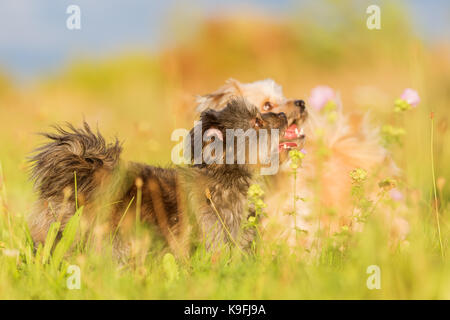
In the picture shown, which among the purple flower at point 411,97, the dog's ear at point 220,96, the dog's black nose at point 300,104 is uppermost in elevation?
the dog's ear at point 220,96

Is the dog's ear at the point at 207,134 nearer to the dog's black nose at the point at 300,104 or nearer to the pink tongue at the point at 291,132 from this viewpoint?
the pink tongue at the point at 291,132

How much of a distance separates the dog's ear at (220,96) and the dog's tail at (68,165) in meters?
1.71

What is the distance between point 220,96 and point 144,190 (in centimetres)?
175

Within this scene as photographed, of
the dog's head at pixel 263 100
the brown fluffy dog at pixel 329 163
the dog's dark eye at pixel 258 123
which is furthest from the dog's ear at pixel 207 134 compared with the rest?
the dog's head at pixel 263 100

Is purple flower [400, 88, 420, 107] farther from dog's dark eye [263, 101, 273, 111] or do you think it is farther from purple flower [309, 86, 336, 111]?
dog's dark eye [263, 101, 273, 111]

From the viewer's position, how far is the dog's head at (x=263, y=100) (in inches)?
161

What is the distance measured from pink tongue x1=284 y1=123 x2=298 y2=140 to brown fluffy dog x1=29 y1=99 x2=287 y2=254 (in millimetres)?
413

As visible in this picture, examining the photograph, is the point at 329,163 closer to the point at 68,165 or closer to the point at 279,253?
the point at 279,253

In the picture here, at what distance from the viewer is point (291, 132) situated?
12.4 ft

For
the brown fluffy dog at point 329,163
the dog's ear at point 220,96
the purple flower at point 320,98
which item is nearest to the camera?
the brown fluffy dog at point 329,163

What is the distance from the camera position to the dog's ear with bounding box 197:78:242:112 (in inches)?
177

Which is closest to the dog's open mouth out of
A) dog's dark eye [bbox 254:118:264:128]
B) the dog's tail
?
dog's dark eye [bbox 254:118:264:128]

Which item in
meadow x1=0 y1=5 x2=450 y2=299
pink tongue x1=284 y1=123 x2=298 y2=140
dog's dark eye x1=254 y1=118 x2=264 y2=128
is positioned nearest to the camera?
meadow x1=0 y1=5 x2=450 y2=299
